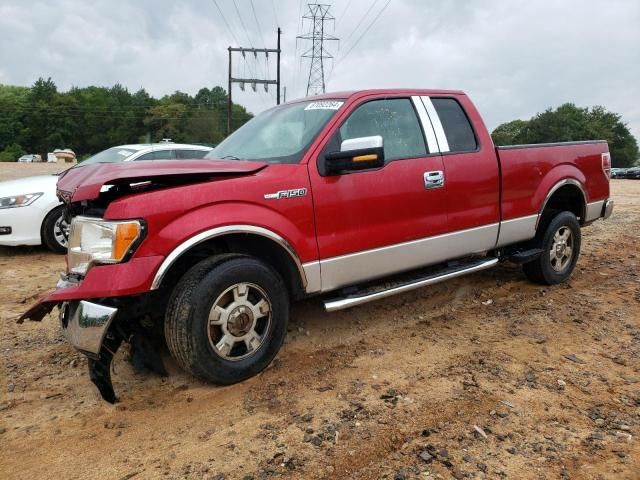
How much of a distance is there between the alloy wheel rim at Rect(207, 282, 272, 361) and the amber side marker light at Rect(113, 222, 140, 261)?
592mm

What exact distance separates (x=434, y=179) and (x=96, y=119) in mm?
104098

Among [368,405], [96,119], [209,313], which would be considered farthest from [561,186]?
[96,119]

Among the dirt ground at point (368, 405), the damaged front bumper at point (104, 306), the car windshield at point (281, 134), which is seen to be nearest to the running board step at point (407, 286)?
the dirt ground at point (368, 405)

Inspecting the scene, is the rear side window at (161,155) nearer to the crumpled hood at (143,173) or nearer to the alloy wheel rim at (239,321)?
the crumpled hood at (143,173)

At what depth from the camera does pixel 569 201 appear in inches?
213

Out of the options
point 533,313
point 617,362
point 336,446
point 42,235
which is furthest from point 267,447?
point 42,235

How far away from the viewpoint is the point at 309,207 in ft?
10.9

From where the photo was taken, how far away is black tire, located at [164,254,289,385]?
290cm

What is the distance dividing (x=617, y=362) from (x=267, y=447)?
2.50m

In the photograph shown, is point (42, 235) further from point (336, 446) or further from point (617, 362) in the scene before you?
point (617, 362)

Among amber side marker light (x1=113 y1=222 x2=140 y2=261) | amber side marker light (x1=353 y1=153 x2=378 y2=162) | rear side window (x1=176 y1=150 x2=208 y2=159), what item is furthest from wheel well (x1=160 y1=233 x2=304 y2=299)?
rear side window (x1=176 y1=150 x2=208 y2=159)

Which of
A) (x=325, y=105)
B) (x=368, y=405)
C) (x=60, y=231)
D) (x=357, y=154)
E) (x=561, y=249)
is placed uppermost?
(x=325, y=105)

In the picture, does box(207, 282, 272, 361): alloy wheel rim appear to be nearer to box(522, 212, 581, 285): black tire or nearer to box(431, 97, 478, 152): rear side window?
box(431, 97, 478, 152): rear side window

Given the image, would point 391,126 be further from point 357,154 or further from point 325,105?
point 357,154
